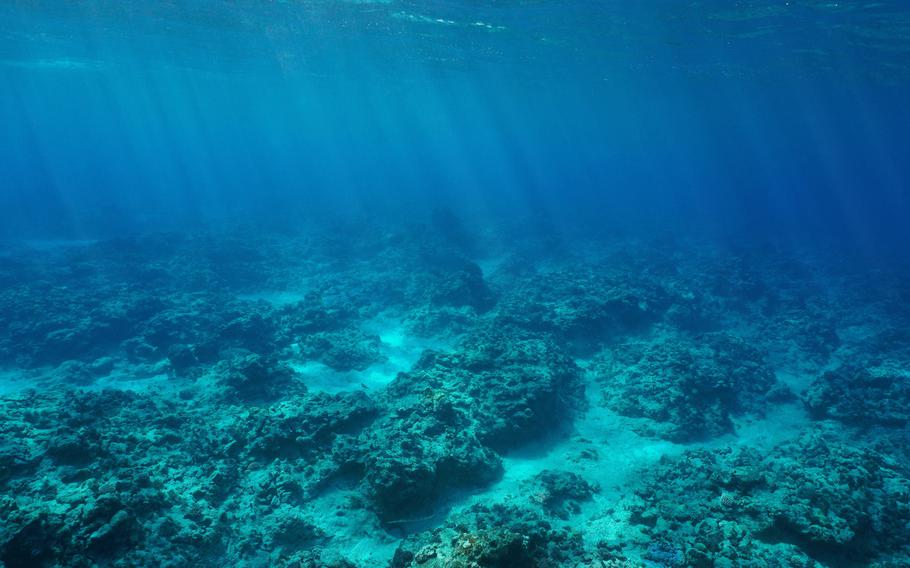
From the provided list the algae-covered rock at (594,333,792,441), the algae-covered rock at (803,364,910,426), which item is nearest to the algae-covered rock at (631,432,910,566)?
the algae-covered rock at (594,333,792,441)

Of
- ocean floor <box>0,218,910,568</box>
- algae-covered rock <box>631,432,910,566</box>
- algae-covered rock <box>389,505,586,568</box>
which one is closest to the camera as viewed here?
algae-covered rock <box>389,505,586,568</box>

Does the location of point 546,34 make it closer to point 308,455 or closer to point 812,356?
point 812,356

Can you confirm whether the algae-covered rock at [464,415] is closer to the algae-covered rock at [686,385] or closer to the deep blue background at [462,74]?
the algae-covered rock at [686,385]

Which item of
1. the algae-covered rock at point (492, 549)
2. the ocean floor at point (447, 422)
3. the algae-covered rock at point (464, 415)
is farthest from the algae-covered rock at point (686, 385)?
the algae-covered rock at point (492, 549)

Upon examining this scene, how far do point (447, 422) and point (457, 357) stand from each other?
2670 millimetres

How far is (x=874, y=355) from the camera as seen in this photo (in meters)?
14.7

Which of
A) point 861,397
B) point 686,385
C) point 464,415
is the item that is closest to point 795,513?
point 464,415

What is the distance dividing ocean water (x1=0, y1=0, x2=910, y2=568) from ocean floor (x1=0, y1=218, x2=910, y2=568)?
0.06m

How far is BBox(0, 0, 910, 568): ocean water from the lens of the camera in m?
5.79

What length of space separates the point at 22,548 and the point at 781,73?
139ft

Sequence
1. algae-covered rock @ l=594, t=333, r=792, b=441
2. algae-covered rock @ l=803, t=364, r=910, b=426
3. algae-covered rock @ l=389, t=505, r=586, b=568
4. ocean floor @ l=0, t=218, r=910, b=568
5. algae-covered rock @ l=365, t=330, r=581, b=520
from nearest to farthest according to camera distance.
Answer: algae-covered rock @ l=389, t=505, r=586, b=568 < ocean floor @ l=0, t=218, r=910, b=568 < algae-covered rock @ l=365, t=330, r=581, b=520 < algae-covered rock @ l=594, t=333, r=792, b=441 < algae-covered rock @ l=803, t=364, r=910, b=426

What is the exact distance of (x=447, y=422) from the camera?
27.6 ft

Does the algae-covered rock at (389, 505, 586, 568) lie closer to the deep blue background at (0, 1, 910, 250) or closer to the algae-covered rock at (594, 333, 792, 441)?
the algae-covered rock at (594, 333, 792, 441)

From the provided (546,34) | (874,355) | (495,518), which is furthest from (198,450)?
(546,34)
